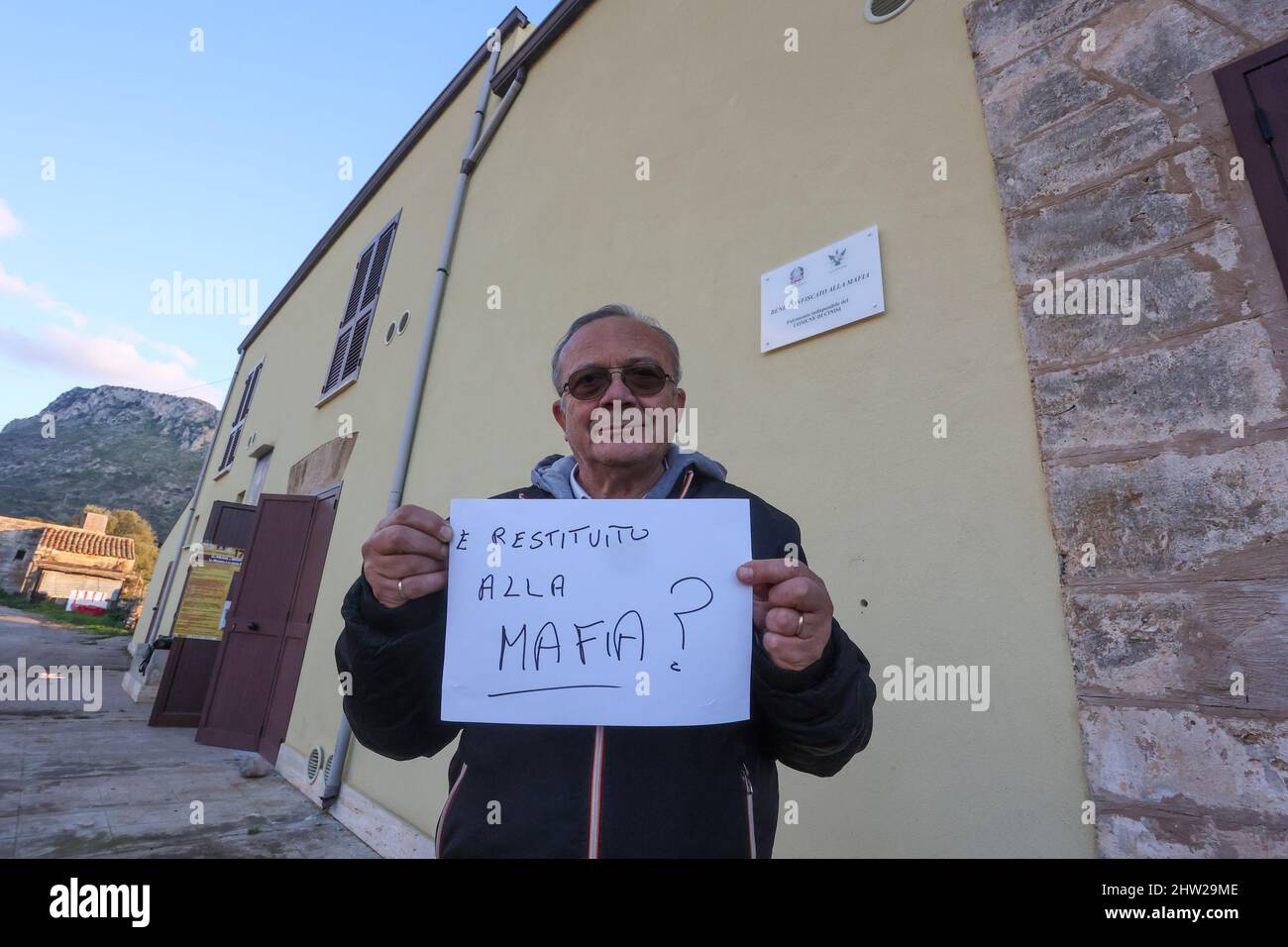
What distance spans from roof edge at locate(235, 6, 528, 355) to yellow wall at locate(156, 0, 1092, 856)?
1.68 m

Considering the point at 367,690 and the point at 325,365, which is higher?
the point at 325,365

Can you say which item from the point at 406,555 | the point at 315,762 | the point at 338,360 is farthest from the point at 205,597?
the point at 406,555

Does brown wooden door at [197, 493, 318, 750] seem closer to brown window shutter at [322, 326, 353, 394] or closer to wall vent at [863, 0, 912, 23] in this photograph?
brown window shutter at [322, 326, 353, 394]

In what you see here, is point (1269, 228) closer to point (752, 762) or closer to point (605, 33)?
point (752, 762)

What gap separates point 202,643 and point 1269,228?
9.75m

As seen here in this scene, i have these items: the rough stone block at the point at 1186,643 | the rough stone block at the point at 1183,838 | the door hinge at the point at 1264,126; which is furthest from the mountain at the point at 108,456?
the door hinge at the point at 1264,126

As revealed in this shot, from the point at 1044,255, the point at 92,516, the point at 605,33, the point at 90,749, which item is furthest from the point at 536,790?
the point at 92,516

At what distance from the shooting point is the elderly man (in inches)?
40.9

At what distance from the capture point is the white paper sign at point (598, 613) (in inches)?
41.5

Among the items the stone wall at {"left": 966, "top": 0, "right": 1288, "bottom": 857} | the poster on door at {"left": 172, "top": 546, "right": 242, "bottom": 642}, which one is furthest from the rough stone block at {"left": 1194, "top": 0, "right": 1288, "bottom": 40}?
the poster on door at {"left": 172, "top": 546, "right": 242, "bottom": 642}

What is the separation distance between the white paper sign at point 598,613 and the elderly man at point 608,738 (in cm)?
6

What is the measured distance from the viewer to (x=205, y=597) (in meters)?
7.53

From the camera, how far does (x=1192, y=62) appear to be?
167 cm

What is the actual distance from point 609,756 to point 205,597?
8.73m
